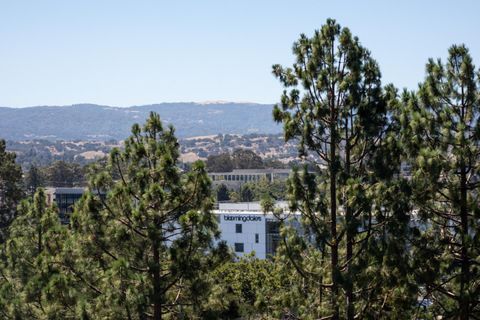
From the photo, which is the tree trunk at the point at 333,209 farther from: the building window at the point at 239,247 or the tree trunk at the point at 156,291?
the building window at the point at 239,247

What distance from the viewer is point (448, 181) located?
20062 millimetres

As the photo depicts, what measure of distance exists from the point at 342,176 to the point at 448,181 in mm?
2478

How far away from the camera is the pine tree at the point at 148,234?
66.6 feet

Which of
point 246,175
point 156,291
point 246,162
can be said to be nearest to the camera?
point 156,291

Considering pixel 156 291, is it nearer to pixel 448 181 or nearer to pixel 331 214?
pixel 331 214

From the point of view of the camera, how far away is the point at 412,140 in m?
20.1

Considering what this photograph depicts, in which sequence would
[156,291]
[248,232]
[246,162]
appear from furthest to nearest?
1. [246,162]
2. [248,232]
3. [156,291]

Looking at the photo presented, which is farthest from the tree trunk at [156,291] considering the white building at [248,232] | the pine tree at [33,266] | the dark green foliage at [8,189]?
the white building at [248,232]

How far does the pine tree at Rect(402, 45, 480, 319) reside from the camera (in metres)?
19.7

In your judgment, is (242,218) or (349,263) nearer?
(349,263)

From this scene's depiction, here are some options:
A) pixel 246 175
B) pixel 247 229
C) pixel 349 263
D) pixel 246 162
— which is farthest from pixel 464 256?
pixel 246 162

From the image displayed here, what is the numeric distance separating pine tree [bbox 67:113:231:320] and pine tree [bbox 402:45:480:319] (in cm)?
508

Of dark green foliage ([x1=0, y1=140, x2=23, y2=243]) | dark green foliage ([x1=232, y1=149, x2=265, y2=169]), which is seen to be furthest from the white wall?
dark green foliage ([x1=232, y1=149, x2=265, y2=169])

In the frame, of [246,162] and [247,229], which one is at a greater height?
[247,229]
